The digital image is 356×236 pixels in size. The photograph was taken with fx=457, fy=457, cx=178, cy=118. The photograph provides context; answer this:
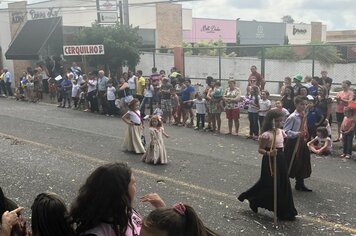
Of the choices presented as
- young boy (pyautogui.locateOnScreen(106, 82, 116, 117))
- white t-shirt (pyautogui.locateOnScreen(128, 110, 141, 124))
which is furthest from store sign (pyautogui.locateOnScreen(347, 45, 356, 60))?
white t-shirt (pyautogui.locateOnScreen(128, 110, 141, 124))

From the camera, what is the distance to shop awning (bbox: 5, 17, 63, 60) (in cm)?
2780

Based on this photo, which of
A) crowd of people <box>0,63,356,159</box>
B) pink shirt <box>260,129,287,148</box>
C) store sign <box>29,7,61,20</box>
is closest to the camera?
pink shirt <box>260,129,287,148</box>

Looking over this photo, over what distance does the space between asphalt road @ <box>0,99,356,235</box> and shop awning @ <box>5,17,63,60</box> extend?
45.8ft

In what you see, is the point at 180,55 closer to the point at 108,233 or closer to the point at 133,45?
the point at 133,45

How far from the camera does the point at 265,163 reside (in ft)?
22.1

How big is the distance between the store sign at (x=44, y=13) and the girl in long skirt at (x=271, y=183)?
28144 mm

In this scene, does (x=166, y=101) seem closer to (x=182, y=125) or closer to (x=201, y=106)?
(x=182, y=125)

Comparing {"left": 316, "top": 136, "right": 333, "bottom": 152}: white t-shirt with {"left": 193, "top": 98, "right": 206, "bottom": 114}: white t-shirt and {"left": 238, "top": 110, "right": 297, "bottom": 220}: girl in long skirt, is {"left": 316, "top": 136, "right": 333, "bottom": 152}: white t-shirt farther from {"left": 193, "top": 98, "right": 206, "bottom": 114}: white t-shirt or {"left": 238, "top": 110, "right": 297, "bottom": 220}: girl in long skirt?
{"left": 238, "top": 110, "right": 297, "bottom": 220}: girl in long skirt

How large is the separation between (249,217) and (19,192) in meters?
3.86

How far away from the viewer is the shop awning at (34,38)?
27797mm

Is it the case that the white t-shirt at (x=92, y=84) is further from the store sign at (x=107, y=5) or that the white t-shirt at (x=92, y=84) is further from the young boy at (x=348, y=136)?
the young boy at (x=348, y=136)

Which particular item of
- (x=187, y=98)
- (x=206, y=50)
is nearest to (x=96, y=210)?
(x=187, y=98)

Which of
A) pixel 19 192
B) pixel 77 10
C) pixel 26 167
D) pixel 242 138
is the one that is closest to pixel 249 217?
pixel 19 192

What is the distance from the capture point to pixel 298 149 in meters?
7.97
